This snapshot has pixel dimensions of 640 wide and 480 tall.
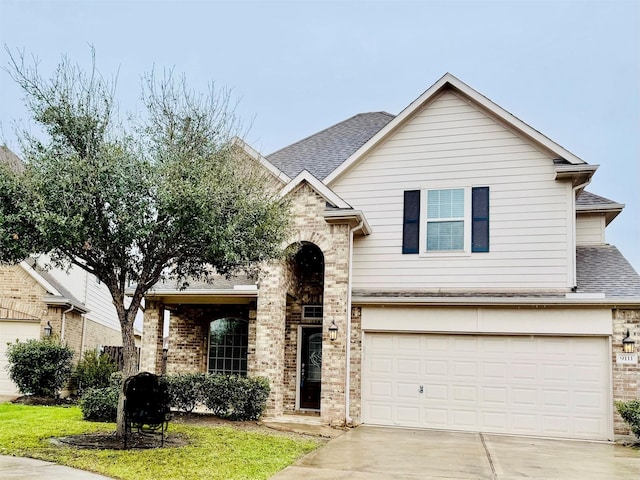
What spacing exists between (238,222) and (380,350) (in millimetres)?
5804

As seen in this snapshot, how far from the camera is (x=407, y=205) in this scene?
49.2 ft

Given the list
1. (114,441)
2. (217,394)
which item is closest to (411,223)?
(217,394)

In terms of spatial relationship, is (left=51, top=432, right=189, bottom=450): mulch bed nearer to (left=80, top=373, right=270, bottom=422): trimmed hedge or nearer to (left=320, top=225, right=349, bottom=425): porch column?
(left=80, top=373, right=270, bottom=422): trimmed hedge

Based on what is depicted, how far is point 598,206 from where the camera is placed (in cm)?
1488

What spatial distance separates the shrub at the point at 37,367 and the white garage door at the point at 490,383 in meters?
8.57

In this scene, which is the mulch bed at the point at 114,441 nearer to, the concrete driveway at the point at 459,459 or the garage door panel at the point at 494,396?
the concrete driveway at the point at 459,459

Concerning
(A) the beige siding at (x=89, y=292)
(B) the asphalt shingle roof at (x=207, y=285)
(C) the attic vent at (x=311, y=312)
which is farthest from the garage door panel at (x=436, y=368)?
(A) the beige siding at (x=89, y=292)

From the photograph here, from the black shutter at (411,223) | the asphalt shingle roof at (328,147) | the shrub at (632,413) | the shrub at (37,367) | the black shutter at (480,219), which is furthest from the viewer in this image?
the asphalt shingle roof at (328,147)

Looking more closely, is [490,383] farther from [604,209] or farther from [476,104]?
[476,104]

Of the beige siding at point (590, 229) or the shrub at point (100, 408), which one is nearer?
the shrub at point (100, 408)

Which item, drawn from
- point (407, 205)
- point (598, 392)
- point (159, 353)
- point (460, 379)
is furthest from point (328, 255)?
point (598, 392)

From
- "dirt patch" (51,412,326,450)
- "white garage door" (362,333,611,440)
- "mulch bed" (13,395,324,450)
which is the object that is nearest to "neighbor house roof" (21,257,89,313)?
"mulch bed" (13,395,324,450)

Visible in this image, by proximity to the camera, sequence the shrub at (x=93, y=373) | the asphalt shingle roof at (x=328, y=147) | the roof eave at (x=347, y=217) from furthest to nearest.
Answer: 1. the shrub at (x=93, y=373)
2. the asphalt shingle roof at (x=328, y=147)
3. the roof eave at (x=347, y=217)

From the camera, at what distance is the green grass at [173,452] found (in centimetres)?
819
